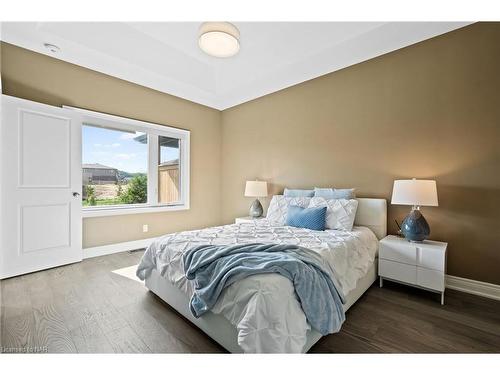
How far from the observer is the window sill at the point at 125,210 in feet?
11.0

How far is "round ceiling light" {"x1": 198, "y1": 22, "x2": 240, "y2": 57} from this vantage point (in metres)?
2.14

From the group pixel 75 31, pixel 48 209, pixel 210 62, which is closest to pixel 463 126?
pixel 210 62

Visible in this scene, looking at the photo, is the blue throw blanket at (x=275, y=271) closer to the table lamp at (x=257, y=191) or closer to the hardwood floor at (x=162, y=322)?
the hardwood floor at (x=162, y=322)

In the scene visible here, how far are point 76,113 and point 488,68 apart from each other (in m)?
4.72

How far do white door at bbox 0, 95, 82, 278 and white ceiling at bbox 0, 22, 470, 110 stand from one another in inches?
32.5

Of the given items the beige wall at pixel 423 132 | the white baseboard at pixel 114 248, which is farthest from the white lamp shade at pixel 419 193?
the white baseboard at pixel 114 248

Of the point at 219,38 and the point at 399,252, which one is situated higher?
the point at 219,38

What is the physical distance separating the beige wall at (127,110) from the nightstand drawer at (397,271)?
3318 mm

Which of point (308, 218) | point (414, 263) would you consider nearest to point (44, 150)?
point (308, 218)

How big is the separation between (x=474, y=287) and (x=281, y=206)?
217cm

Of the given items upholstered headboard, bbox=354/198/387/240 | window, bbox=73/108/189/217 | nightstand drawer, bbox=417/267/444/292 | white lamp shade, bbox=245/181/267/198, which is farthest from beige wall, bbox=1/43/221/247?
nightstand drawer, bbox=417/267/444/292

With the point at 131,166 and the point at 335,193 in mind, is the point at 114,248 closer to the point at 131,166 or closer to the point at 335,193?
the point at 131,166

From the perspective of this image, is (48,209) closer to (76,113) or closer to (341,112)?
(76,113)

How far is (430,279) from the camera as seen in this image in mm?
2174
